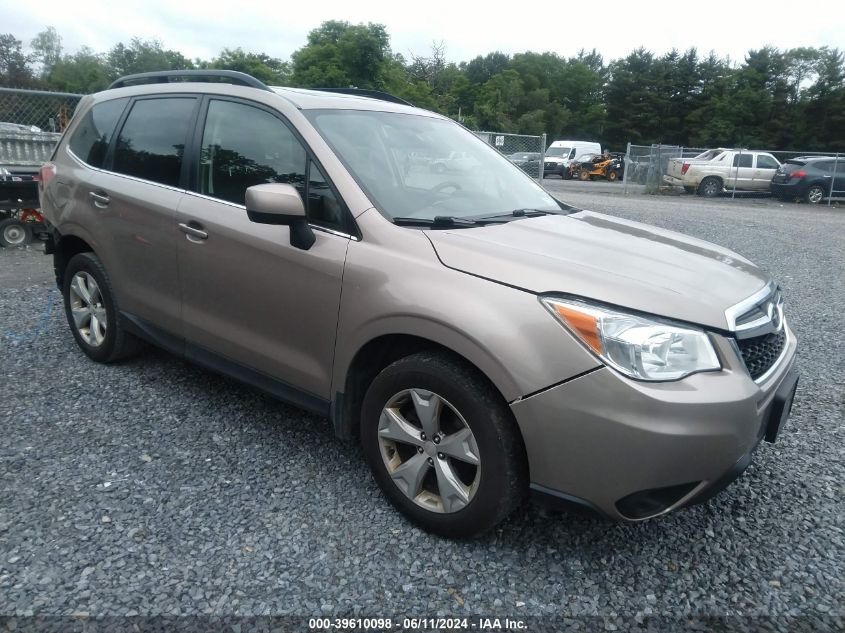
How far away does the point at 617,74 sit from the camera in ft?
217

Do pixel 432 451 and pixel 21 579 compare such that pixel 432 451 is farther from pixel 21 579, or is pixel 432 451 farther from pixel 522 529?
pixel 21 579

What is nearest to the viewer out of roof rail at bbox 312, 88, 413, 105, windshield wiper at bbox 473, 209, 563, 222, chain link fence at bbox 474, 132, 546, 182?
windshield wiper at bbox 473, 209, 563, 222

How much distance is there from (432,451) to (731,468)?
1081mm

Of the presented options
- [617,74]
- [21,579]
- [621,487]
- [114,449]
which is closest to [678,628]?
[621,487]

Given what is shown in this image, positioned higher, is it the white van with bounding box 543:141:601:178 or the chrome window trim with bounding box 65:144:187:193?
the white van with bounding box 543:141:601:178

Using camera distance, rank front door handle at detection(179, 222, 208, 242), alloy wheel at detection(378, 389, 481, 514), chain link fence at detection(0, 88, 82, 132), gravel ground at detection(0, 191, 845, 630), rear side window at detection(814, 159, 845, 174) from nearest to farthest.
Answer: gravel ground at detection(0, 191, 845, 630) → alloy wheel at detection(378, 389, 481, 514) → front door handle at detection(179, 222, 208, 242) → chain link fence at detection(0, 88, 82, 132) → rear side window at detection(814, 159, 845, 174)

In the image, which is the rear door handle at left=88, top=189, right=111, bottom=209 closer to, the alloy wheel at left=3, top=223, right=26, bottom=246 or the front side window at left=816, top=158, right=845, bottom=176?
the alloy wheel at left=3, top=223, right=26, bottom=246

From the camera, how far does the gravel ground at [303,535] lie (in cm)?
230

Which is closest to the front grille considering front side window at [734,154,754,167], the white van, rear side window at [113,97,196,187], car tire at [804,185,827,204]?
rear side window at [113,97,196,187]

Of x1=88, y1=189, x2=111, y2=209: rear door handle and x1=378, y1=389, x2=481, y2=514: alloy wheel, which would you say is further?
x1=88, y1=189, x2=111, y2=209: rear door handle

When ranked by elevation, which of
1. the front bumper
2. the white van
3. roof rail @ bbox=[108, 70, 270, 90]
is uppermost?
the white van

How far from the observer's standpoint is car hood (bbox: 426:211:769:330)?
7.37ft

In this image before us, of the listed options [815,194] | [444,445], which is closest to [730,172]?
[815,194]

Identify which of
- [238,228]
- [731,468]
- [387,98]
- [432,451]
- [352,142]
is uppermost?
[387,98]
